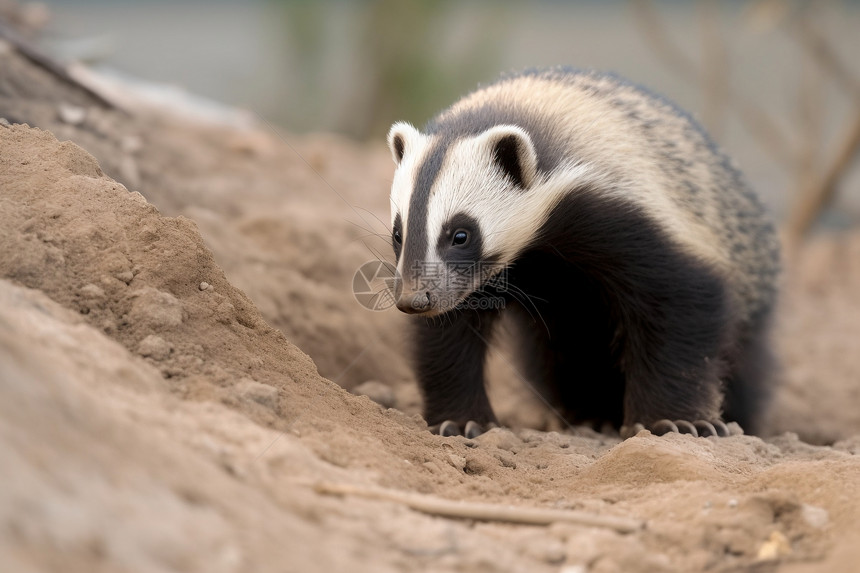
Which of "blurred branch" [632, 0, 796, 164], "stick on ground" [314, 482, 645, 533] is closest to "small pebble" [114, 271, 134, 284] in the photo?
"stick on ground" [314, 482, 645, 533]

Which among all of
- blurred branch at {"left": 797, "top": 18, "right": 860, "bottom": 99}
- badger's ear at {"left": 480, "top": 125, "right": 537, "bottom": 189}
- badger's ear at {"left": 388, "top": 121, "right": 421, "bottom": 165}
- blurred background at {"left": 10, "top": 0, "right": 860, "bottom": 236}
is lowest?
blurred background at {"left": 10, "top": 0, "right": 860, "bottom": 236}

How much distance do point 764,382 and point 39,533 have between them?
497 centimetres

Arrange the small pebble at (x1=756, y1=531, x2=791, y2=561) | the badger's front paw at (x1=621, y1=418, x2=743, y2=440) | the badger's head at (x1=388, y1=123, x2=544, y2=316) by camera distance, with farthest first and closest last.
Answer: the badger's front paw at (x1=621, y1=418, x2=743, y2=440), the badger's head at (x1=388, y1=123, x2=544, y2=316), the small pebble at (x1=756, y1=531, x2=791, y2=561)

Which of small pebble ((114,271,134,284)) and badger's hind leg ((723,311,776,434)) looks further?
badger's hind leg ((723,311,776,434))

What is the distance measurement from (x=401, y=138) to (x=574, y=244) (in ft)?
3.31

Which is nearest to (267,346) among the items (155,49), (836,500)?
(836,500)

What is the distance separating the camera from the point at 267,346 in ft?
11.3

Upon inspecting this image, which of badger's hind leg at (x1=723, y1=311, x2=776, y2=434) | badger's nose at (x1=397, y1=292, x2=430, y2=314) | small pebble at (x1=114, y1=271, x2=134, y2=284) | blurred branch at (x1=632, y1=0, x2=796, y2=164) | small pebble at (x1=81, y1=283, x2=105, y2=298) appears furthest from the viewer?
blurred branch at (x1=632, y1=0, x2=796, y2=164)

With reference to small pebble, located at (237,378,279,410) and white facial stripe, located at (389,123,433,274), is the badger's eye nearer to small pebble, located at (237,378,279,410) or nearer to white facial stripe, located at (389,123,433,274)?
white facial stripe, located at (389,123,433,274)

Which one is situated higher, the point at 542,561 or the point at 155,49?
the point at 542,561

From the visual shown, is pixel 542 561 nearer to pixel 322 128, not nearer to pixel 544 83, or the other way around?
pixel 544 83

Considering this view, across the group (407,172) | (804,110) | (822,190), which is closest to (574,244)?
(407,172)

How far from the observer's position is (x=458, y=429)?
178 inches

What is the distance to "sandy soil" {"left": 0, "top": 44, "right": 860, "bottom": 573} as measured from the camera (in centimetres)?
202
